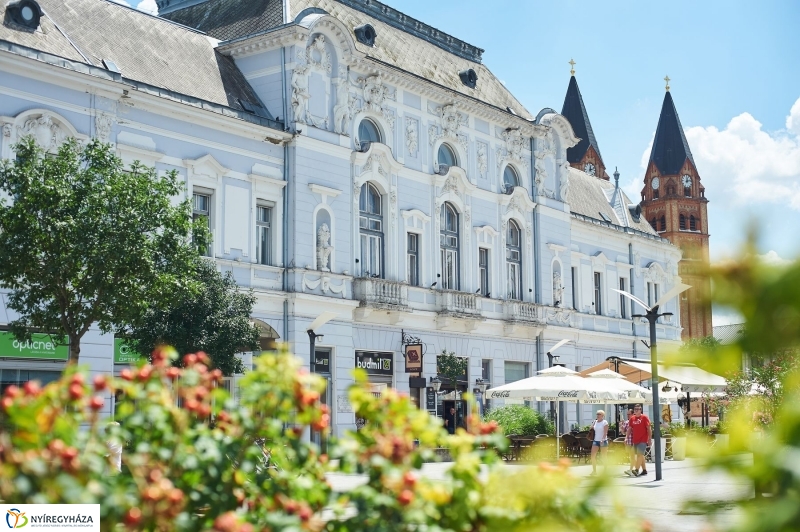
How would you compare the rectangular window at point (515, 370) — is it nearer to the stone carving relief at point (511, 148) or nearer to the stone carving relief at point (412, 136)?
the stone carving relief at point (511, 148)

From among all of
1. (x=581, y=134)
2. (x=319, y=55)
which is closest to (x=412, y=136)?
(x=319, y=55)

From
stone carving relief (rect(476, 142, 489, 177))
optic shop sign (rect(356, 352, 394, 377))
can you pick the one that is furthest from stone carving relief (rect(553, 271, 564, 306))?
optic shop sign (rect(356, 352, 394, 377))

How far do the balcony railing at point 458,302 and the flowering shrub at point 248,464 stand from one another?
31.3 m

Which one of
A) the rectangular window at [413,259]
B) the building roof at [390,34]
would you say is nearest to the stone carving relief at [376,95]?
the building roof at [390,34]

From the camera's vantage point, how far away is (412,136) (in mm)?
35969

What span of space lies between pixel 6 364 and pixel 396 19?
21.0 metres

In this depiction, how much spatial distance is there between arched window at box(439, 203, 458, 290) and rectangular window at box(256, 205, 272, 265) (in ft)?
26.4

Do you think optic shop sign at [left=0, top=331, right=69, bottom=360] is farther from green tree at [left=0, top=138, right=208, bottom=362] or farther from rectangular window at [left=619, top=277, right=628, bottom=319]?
rectangular window at [left=619, top=277, right=628, bottom=319]

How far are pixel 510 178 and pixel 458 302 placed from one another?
6844mm

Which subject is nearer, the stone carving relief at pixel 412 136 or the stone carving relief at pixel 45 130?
the stone carving relief at pixel 45 130

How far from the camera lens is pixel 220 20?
3562 cm

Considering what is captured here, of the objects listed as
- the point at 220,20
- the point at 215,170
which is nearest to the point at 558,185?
the point at 220,20

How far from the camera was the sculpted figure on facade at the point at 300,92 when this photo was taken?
31.2 m

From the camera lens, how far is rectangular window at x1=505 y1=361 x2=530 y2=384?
133ft
